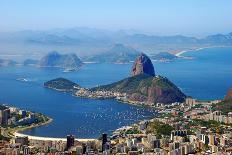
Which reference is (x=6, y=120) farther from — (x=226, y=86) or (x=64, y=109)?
(x=226, y=86)

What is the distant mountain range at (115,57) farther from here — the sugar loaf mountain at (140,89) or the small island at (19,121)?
the small island at (19,121)

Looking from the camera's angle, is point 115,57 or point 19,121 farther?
point 115,57

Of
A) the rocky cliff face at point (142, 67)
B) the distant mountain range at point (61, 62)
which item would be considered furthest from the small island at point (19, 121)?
the distant mountain range at point (61, 62)

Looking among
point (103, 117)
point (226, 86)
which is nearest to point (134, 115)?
point (103, 117)

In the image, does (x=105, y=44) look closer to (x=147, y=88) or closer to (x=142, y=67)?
(x=142, y=67)

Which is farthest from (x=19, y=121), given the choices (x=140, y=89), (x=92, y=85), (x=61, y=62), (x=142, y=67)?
(x=61, y=62)

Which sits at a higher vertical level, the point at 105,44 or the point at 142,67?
the point at 105,44

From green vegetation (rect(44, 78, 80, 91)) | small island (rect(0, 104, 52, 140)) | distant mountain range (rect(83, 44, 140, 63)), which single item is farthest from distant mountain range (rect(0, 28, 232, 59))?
small island (rect(0, 104, 52, 140))
